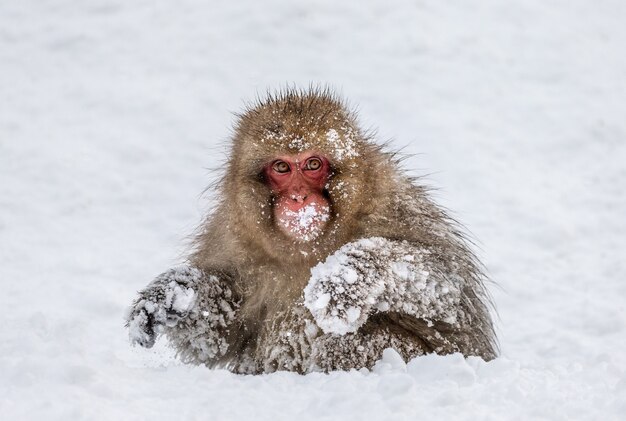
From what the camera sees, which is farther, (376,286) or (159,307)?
(159,307)

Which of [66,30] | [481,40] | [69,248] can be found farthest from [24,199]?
[481,40]

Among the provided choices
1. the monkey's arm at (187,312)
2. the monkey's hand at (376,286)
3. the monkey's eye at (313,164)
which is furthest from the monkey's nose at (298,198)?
the monkey's arm at (187,312)

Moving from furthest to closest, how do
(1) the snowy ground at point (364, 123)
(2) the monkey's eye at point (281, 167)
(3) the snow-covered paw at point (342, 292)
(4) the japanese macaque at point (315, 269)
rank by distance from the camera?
(2) the monkey's eye at point (281, 167) < (4) the japanese macaque at point (315, 269) < (3) the snow-covered paw at point (342, 292) < (1) the snowy ground at point (364, 123)

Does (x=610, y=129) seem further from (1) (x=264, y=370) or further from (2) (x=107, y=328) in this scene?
(1) (x=264, y=370)

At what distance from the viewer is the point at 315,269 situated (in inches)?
167

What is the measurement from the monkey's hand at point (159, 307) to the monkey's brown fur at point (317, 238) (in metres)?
0.33

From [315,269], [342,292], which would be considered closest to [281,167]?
[315,269]

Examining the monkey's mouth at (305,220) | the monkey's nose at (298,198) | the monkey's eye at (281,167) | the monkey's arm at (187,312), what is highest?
the monkey's eye at (281,167)

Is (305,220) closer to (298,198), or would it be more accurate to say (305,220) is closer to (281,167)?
(298,198)

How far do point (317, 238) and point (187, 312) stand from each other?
666 millimetres

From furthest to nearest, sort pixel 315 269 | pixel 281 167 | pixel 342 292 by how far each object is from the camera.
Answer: pixel 281 167 → pixel 315 269 → pixel 342 292

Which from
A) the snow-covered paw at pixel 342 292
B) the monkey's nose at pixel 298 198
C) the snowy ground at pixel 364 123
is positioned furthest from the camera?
the monkey's nose at pixel 298 198

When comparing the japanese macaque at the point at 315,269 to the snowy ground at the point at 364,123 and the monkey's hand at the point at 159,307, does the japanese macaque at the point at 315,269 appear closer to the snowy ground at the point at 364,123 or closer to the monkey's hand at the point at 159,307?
the monkey's hand at the point at 159,307

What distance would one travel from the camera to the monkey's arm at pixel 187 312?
430 cm
